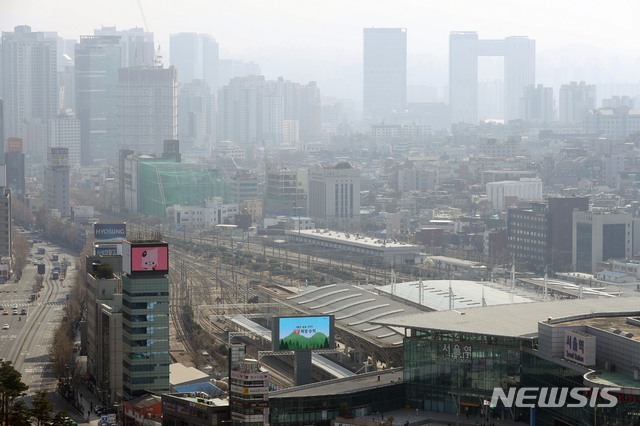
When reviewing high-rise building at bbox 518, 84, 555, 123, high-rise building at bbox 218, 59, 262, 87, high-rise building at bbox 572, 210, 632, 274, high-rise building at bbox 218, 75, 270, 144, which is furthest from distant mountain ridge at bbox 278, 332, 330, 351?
high-rise building at bbox 218, 59, 262, 87

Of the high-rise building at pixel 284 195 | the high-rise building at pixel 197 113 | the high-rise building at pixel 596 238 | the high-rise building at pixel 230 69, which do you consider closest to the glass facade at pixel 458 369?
the high-rise building at pixel 596 238

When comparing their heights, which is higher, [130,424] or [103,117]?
[103,117]

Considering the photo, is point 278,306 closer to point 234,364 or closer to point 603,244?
point 234,364

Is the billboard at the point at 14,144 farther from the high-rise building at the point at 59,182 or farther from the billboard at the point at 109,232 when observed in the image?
the billboard at the point at 109,232

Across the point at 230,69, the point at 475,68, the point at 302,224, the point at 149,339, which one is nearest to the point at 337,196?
the point at 302,224

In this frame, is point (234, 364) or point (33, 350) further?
point (33, 350)

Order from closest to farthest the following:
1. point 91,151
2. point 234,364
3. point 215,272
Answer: point 234,364
point 215,272
point 91,151

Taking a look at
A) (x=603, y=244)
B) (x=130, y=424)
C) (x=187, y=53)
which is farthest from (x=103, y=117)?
(x=130, y=424)
